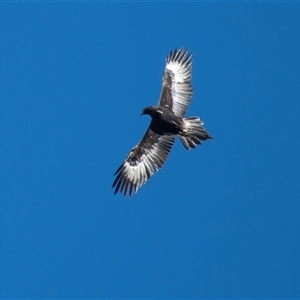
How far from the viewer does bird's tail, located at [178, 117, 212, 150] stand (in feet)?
87.4

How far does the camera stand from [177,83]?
2880cm

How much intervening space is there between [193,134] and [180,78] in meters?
2.82

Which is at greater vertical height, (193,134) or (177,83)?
(177,83)

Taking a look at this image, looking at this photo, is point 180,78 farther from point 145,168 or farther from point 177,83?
point 145,168

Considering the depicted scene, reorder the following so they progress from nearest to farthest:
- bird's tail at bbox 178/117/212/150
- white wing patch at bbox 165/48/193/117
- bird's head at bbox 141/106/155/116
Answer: bird's tail at bbox 178/117/212/150, bird's head at bbox 141/106/155/116, white wing patch at bbox 165/48/193/117

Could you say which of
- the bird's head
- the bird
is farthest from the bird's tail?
the bird's head

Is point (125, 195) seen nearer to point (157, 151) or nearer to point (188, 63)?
point (157, 151)

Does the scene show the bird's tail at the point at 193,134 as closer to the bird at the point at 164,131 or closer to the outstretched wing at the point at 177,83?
the bird at the point at 164,131

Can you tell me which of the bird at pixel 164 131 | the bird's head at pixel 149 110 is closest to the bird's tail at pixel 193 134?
the bird at pixel 164 131

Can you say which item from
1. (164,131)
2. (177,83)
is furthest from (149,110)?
(177,83)

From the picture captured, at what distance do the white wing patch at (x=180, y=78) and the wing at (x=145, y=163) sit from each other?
0.95 m

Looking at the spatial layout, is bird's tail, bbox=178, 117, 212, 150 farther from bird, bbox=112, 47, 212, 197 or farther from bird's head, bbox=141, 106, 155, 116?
bird's head, bbox=141, 106, 155, 116

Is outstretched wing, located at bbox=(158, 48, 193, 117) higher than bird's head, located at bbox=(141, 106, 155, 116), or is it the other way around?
outstretched wing, located at bbox=(158, 48, 193, 117)

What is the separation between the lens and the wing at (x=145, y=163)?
92.0ft
